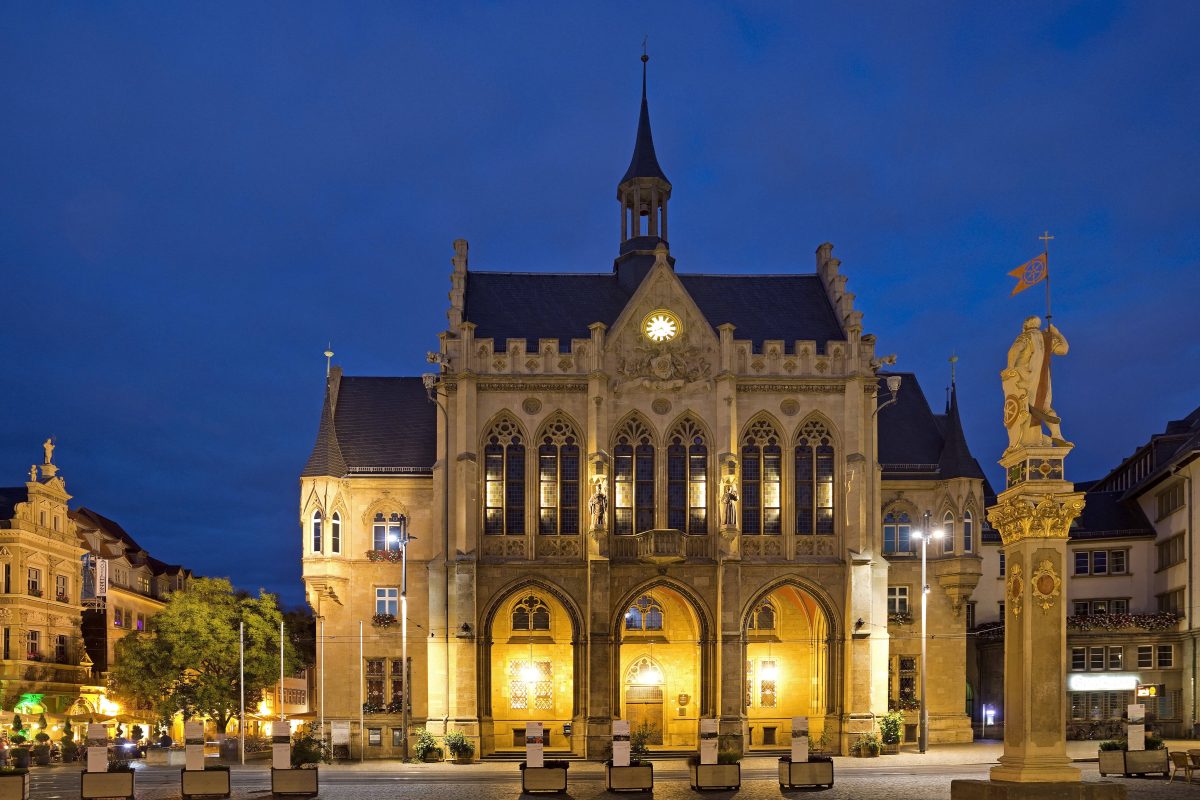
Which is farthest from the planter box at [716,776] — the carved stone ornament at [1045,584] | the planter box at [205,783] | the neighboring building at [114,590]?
the neighboring building at [114,590]

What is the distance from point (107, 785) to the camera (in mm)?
34281

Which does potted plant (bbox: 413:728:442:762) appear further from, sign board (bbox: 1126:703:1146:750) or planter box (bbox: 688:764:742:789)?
sign board (bbox: 1126:703:1146:750)

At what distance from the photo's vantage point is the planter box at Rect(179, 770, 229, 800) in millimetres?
34844

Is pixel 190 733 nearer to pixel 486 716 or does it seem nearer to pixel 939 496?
pixel 486 716

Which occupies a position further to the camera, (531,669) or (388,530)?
(388,530)

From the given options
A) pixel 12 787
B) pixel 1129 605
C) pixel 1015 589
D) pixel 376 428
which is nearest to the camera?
pixel 1015 589

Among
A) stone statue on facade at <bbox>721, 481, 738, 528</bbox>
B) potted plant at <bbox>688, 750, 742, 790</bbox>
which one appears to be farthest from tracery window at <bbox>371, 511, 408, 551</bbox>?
potted plant at <bbox>688, 750, 742, 790</bbox>

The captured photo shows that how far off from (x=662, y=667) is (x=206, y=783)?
30460mm

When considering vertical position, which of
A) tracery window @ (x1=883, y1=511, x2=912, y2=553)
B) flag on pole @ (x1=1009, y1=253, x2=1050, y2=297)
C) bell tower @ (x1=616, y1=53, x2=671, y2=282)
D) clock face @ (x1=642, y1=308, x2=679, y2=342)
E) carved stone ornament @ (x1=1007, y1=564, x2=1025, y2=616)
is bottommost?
tracery window @ (x1=883, y1=511, x2=912, y2=553)

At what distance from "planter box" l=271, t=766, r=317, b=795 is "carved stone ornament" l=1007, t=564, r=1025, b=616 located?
67.8 ft

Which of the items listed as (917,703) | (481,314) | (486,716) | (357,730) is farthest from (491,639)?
(917,703)

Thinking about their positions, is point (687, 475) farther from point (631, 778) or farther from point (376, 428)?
point (631, 778)

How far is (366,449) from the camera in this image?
63.6m

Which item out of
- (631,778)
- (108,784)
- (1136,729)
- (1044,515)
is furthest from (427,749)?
(1044,515)
